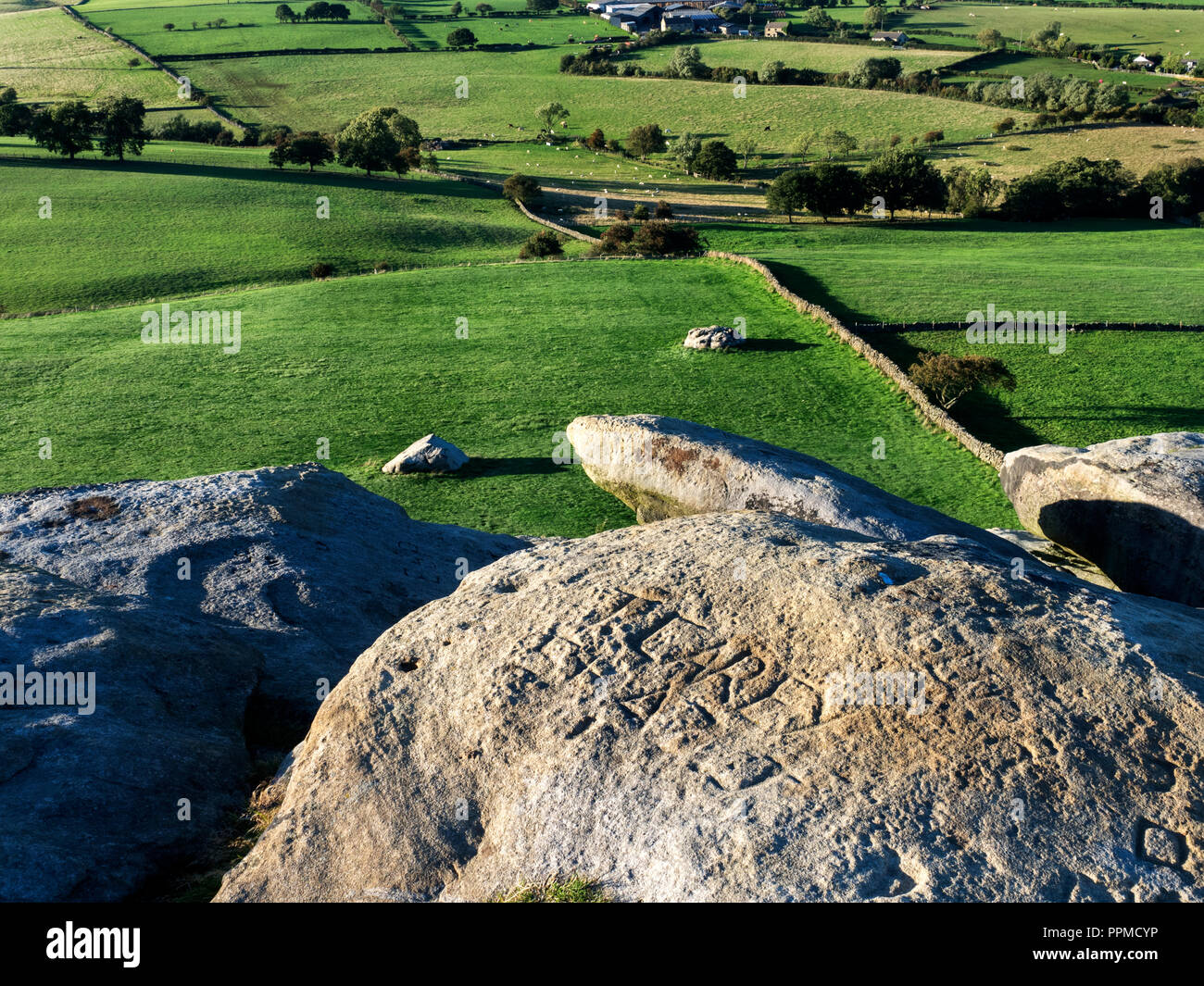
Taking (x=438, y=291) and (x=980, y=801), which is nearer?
(x=980, y=801)

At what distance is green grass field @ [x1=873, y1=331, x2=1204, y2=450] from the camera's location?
32.5m

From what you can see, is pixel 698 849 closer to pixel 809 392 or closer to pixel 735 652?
pixel 735 652

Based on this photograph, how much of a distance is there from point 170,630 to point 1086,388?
3477 cm

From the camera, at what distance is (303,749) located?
9523 millimetres

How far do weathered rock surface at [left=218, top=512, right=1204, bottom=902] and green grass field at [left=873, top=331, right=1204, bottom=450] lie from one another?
82.0ft

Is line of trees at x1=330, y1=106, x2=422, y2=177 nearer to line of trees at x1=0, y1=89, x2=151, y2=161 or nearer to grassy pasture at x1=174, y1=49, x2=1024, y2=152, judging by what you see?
line of trees at x1=0, y1=89, x2=151, y2=161

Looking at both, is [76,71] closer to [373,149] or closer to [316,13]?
[316,13]

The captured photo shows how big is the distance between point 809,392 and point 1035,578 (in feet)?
86.8

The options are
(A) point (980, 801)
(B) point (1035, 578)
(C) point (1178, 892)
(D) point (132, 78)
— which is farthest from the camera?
(D) point (132, 78)

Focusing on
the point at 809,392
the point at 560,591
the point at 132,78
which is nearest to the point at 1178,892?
the point at 560,591

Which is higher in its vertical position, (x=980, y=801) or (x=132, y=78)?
(x=132, y=78)

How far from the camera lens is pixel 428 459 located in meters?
28.5

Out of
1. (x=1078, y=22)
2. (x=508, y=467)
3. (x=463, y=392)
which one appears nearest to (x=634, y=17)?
(x=1078, y=22)

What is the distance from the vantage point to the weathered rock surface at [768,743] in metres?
Answer: 7.22
